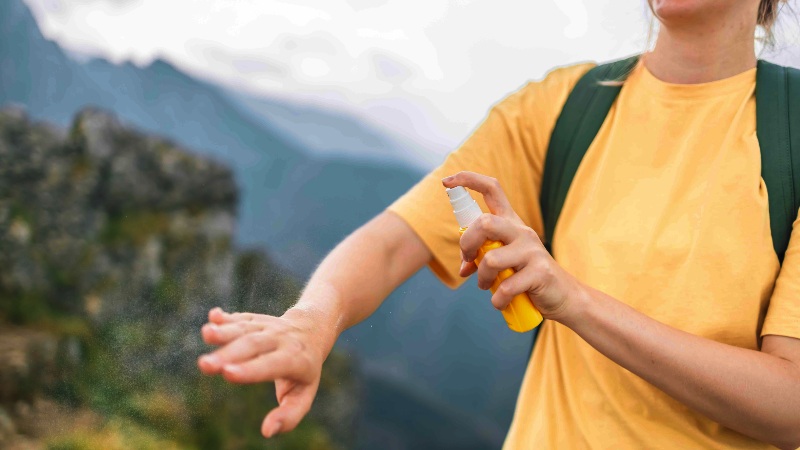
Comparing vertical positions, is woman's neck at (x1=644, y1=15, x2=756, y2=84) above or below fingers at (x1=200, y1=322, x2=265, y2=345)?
above

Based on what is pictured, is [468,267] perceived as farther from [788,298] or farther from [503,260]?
[788,298]

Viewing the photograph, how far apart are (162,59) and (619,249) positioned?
37.2 ft

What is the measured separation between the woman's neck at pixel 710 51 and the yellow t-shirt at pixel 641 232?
0.8 inches

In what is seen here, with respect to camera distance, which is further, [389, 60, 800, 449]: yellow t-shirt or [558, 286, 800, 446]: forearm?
[389, 60, 800, 449]: yellow t-shirt

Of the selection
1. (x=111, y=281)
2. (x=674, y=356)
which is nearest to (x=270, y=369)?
(x=674, y=356)

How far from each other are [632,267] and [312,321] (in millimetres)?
546

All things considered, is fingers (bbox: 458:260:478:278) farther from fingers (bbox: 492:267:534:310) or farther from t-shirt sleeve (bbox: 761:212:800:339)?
t-shirt sleeve (bbox: 761:212:800:339)

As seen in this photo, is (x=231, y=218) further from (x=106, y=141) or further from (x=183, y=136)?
(x=106, y=141)

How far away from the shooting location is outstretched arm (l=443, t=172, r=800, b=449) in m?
1.01

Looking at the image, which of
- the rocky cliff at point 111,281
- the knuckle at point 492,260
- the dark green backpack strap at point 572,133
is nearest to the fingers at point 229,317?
the knuckle at point 492,260

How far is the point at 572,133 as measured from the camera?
1.35 meters

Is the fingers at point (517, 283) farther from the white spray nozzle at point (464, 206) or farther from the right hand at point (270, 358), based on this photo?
the right hand at point (270, 358)

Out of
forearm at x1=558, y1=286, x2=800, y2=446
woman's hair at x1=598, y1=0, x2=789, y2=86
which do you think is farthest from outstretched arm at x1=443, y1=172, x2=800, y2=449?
woman's hair at x1=598, y1=0, x2=789, y2=86

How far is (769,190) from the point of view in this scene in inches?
44.9
